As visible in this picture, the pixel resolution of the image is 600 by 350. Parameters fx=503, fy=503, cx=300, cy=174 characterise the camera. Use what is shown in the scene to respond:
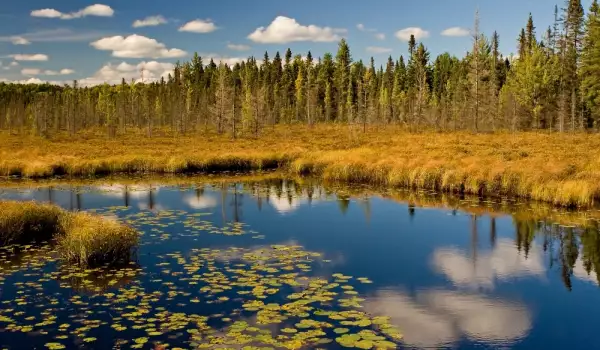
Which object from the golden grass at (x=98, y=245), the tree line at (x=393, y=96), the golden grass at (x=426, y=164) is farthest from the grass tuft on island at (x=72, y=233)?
the tree line at (x=393, y=96)

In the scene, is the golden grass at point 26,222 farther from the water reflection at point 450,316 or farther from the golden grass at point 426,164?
the golden grass at point 426,164

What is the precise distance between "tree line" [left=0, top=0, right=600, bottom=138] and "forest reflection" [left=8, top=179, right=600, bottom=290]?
30885 mm

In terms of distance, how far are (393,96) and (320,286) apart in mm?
90454

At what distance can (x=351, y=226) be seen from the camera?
21.8 m

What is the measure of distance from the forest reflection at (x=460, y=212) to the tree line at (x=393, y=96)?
3089 cm

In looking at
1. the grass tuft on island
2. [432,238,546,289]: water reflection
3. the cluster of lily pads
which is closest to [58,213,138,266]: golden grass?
the grass tuft on island

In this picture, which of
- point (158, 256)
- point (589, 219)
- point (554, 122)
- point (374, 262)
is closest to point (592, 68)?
point (554, 122)

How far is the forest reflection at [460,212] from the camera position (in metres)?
15.9

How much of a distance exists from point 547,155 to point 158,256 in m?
27.7

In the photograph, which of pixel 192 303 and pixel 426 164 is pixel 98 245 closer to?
pixel 192 303

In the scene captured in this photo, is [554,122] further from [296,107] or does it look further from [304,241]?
[304,241]

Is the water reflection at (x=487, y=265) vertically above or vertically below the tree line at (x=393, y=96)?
below

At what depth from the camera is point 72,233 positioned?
53.3ft

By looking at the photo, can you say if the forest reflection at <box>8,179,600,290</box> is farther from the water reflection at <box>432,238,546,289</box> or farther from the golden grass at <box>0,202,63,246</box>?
the golden grass at <box>0,202,63,246</box>
